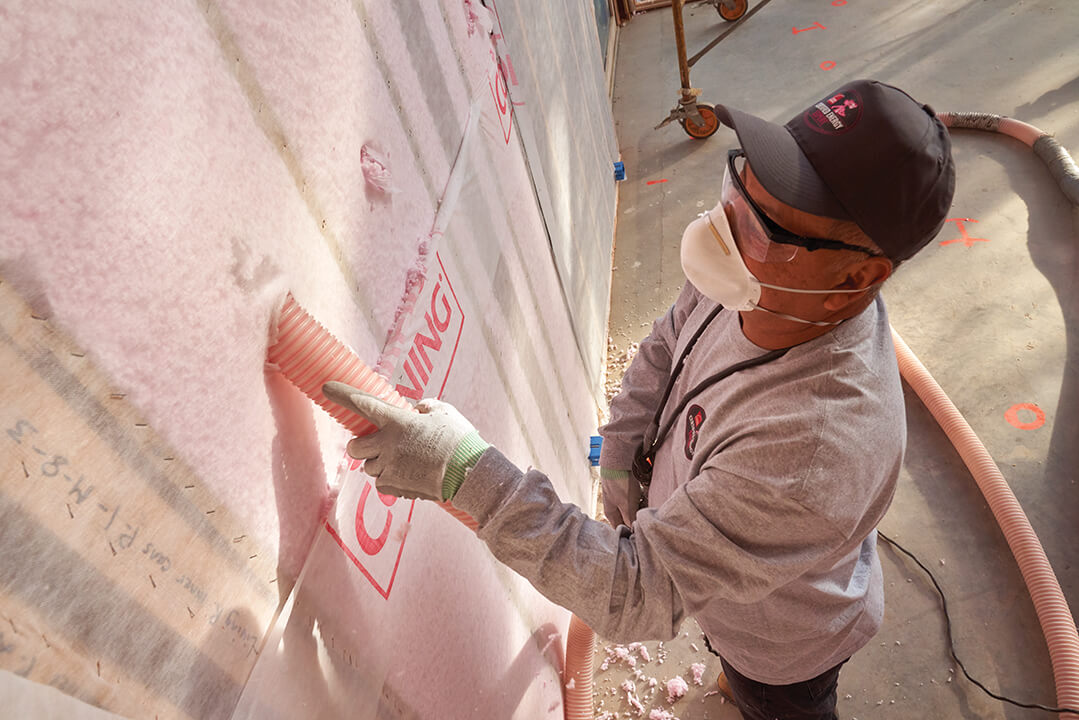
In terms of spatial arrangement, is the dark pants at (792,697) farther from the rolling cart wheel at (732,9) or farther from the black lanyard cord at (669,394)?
the rolling cart wheel at (732,9)

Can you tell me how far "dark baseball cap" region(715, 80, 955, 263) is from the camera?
45.8 inches

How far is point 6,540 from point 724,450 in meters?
1.06

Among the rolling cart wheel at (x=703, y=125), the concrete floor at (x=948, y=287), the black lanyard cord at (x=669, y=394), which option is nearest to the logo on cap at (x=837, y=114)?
the black lanyard cord at (x=669, y=394)

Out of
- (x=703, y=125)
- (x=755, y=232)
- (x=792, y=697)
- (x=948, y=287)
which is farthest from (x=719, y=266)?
(x=703, y=125)

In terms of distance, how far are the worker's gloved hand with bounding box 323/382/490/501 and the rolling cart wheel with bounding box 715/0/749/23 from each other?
642cm

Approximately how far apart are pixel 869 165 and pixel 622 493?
4.03 feet

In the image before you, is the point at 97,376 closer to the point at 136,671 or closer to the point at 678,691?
the point at 136,671

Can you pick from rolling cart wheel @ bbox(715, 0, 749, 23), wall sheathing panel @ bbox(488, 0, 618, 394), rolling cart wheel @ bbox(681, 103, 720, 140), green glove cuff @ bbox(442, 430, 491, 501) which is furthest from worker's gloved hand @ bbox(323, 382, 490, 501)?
rolling cart wheel @ bbox(715, 0, 749, 23)

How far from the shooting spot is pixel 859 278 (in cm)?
126

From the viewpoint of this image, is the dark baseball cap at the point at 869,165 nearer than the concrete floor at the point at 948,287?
Yes

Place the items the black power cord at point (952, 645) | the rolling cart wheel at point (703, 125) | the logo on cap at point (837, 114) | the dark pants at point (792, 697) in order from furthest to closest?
the rolling cart wheel at point (703, 125)
the black power cord at point (952, 645)
the dark pants at point (792, 697)
the logo on cap at point (837, 114)

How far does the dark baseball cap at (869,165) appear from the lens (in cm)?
116

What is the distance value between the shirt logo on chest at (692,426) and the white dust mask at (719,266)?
A: 0.80 ft

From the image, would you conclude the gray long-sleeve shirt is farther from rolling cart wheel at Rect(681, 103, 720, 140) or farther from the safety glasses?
rolling cart wheel at Rect(681, 103, 720, 140)
